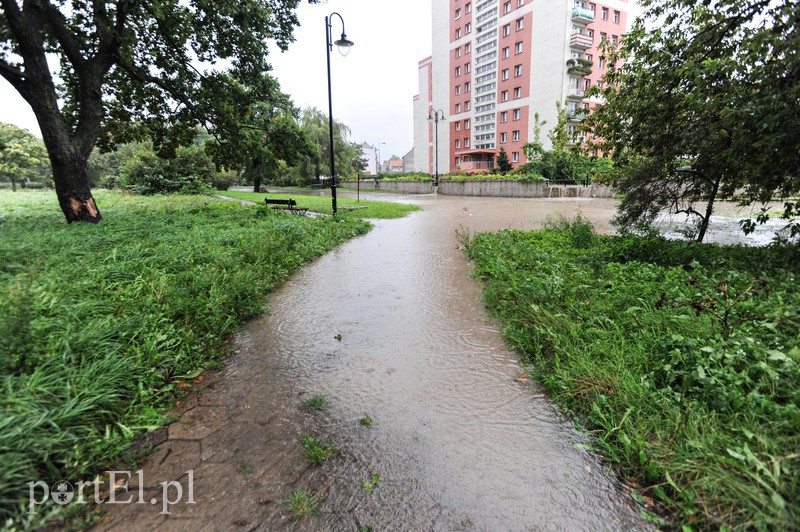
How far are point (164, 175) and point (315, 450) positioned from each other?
30.2 m

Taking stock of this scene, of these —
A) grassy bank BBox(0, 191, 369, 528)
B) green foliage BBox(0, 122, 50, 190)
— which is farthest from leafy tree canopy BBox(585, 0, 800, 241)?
green foliage BBox(0, 122, 50, 190)

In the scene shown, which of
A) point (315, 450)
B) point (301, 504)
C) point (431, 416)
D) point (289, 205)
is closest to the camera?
point (301, 504)

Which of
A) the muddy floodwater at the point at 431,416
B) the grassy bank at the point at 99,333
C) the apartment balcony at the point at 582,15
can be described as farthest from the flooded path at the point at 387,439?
the apartment balcony at the point at 582,15

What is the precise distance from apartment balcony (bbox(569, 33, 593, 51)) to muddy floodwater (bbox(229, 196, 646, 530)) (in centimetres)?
4579

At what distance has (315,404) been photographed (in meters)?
3.08

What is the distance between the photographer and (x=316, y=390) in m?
3.31

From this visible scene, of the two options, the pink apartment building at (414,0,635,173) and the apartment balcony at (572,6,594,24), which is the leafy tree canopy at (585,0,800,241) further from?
the apartment balcony at (572,6,594,24)

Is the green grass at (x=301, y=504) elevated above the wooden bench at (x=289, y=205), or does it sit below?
below

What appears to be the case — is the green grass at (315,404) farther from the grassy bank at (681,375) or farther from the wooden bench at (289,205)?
the wooden bench at (289,205)

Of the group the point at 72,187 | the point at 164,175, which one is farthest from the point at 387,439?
the point at 164,175

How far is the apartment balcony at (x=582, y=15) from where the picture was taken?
39938 mm

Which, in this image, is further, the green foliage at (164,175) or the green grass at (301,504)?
the green foliage at (164,175)

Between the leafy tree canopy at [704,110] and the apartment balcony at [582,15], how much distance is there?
138ft

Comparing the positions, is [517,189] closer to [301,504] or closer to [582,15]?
[582,15]
